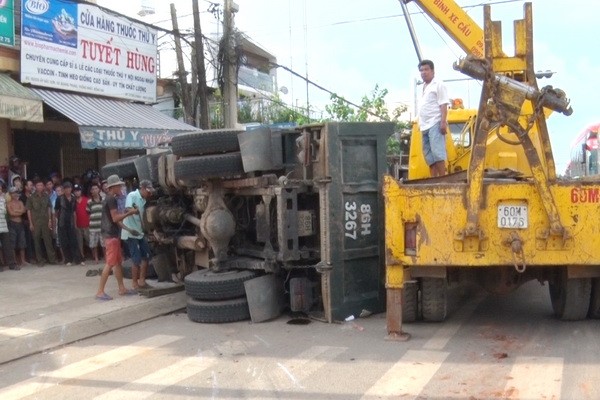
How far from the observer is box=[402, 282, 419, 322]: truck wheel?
7.66m

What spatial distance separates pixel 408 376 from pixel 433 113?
3.83 metres

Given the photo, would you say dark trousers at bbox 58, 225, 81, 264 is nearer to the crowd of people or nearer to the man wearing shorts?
the crowd of people

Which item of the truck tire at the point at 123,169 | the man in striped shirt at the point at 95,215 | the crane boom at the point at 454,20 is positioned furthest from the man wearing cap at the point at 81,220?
the crane boom at the point at 454,20

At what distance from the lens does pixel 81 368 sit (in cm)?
674

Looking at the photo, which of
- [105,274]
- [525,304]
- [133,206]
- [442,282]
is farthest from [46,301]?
[525,304]

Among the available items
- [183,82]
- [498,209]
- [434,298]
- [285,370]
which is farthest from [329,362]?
[183,82]

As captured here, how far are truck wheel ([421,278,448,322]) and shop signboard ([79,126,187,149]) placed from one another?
7.07 m

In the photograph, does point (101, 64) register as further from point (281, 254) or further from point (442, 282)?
point (442, 282)

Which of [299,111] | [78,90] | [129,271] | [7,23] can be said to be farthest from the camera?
[299,111]

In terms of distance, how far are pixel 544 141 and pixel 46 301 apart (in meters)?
6.42

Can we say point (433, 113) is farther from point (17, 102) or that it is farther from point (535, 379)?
point (17, 102)

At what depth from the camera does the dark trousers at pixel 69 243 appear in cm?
1393

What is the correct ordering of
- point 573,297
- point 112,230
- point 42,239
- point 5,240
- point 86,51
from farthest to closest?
point 86,51, point 42,239, point 5,240, point 112,230, point 573,297

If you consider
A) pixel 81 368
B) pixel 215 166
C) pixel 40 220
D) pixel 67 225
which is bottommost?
pixel 81 368
